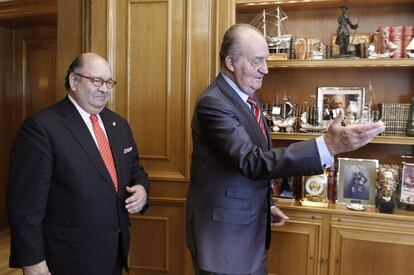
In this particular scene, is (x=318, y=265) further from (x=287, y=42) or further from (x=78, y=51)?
(x=78, y=51)

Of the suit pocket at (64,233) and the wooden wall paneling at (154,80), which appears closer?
the suit pocket at (64,233)

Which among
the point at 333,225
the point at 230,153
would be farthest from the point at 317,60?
the point at 230,153

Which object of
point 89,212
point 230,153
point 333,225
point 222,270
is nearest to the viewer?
point 230,153

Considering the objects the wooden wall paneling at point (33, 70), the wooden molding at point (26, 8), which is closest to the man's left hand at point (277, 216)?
the wooden molding at point (26, 8)

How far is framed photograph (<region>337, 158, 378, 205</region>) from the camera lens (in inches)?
93.0

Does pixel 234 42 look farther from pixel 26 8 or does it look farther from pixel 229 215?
pixel 26 8

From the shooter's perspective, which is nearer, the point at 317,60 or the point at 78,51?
the point at 317,60

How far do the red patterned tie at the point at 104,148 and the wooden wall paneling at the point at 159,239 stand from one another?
0.72m

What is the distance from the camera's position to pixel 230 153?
1387 millimetres

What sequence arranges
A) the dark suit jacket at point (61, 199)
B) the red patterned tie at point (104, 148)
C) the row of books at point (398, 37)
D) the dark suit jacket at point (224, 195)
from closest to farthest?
1. the dark suit jacket at point (224, 195)
2. the dark suit jacket at point (61, 199)
3. the red patterned tie at point (104, 148)
4. the row of books at point (398, 37)

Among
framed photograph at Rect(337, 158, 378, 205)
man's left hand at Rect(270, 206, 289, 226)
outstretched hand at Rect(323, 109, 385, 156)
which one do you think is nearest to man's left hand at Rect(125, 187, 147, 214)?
man's left hand at Rect(270, 206, 289, 226)

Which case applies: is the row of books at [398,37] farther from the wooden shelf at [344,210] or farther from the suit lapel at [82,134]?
the suit lapel at [82,134]

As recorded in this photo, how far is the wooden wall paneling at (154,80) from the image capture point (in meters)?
2.43

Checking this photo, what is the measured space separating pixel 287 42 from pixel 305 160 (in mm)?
1341
